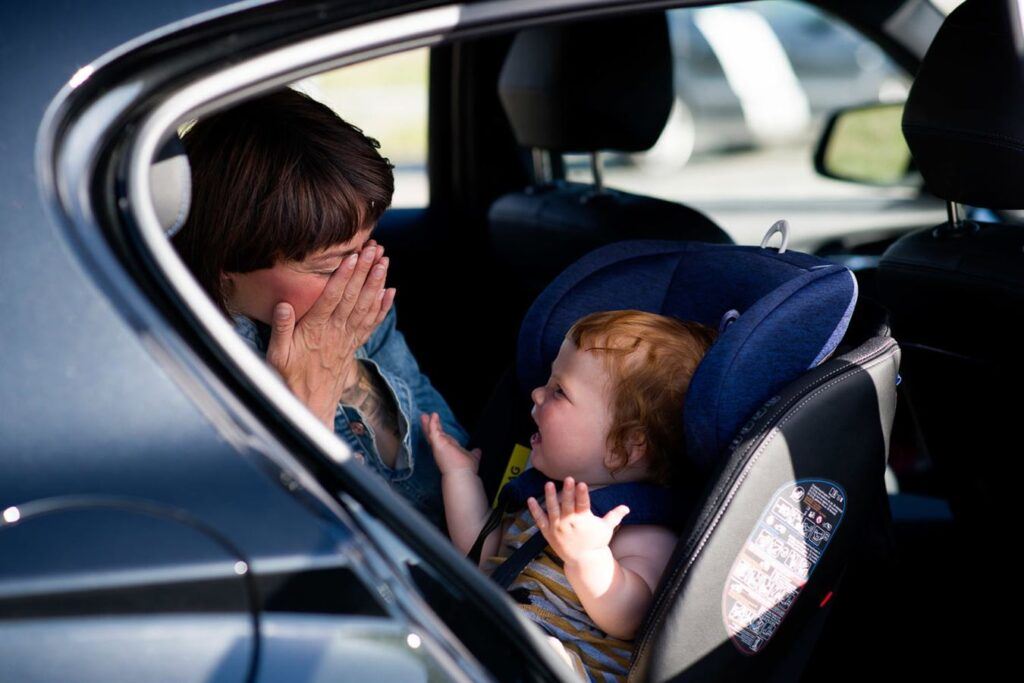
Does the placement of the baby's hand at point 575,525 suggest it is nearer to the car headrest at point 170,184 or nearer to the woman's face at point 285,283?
the woman's face at point 285,283

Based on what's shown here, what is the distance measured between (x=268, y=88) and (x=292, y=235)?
61 centimetres

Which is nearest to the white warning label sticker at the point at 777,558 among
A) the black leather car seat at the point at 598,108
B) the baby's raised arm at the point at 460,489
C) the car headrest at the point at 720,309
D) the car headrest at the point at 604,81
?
the car headrest at the point at 720,309

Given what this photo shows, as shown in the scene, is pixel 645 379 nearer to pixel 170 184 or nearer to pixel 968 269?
pixel 968 269

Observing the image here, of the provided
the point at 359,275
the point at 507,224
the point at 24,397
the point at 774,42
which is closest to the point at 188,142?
Answer: the point at 359,275

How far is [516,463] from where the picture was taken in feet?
6.71

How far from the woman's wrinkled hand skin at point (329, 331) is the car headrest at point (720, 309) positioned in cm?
35

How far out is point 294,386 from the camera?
1716mm

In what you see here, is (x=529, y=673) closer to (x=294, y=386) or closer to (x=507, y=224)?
(x=294, y=386)

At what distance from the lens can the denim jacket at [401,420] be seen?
6.32 feet

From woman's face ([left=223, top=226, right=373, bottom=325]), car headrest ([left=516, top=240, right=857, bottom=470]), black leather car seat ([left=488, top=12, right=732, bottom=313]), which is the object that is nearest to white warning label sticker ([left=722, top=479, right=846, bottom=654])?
car headrest ([left=516, top=240, right=857, bottom=470])

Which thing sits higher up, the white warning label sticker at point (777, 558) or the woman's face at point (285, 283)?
the woman's face at point (285, 283)

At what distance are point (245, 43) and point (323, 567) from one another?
506mm

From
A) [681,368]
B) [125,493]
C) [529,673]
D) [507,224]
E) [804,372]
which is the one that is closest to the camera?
[125,493]

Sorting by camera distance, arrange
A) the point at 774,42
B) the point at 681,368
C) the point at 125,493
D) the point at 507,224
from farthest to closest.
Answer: the point at 774,42 < the point at 507,224 < the point at 681,368 < the point at 125,493
